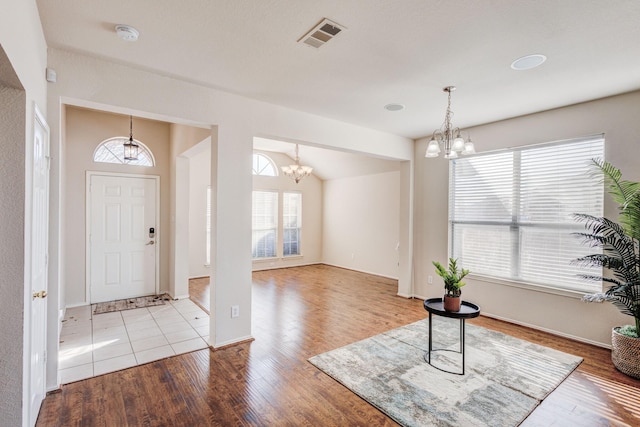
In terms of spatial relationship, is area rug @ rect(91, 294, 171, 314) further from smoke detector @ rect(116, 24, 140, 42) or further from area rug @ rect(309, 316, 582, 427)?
smoke detector @ rect(116, 24, 140, 42)

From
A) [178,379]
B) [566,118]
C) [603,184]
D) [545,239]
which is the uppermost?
[566,118]

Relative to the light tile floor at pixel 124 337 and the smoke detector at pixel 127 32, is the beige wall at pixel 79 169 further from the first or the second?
the smoke detector at pixel 127 32

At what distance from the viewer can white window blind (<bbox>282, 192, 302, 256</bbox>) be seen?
834 cm

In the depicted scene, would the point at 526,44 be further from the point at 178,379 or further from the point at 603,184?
the point at 178,379

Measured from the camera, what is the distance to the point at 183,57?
2.64 meters

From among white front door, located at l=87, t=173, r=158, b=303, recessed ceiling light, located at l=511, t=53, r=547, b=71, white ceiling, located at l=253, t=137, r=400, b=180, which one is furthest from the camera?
white ceiling, located at l=253, t=137, r=400, b=180

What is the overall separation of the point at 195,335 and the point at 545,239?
4513 millimetres

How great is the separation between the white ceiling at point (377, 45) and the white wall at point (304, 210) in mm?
4562

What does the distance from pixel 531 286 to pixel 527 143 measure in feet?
6.13

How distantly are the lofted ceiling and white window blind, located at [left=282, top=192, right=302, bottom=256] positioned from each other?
4.90m

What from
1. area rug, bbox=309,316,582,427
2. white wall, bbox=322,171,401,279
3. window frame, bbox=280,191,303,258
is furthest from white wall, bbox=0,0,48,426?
window frame, bbox=280,191,303,258

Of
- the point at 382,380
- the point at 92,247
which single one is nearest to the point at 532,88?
the point at 382,380

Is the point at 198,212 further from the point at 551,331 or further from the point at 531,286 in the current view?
the point at 551,331

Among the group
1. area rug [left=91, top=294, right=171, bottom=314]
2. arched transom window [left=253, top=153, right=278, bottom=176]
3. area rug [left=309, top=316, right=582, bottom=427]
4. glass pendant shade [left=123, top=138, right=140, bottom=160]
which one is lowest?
area rug [left=309, top=316, right=582, bottom=427]
